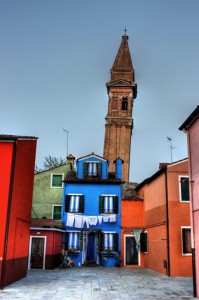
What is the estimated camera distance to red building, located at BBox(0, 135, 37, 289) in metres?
12.5

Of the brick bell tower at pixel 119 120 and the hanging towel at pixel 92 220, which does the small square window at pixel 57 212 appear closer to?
the hanging towel at pixel 92 220

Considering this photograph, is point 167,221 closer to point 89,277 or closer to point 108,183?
point 89,277

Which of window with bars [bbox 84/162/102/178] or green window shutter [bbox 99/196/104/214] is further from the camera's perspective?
window with bars [bbox 84/162/102/178]

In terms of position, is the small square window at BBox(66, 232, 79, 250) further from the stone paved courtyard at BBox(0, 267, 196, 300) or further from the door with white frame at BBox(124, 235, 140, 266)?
the stone paved courtyard at BBox(0, 267, 196, 300)

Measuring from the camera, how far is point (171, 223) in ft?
57.0

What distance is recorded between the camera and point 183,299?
34.9 feet

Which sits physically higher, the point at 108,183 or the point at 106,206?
the point at 108,183

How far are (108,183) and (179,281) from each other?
973 centimetres

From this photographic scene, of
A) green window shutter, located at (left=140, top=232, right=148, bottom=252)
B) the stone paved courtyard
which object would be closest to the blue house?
green window shutter, located at (left=140, top=232, right=148, bottom=252)

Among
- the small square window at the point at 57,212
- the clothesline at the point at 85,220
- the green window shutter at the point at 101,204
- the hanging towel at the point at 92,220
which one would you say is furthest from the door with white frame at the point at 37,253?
the green window shutter at the point at 101,204

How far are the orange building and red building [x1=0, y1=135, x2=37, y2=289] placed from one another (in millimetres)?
7475

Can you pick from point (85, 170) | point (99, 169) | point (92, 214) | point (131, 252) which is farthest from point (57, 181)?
point (131, 252)

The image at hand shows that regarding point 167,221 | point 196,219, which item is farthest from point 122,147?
point 196,219

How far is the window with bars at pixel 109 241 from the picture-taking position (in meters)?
21.8
